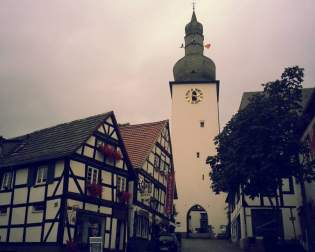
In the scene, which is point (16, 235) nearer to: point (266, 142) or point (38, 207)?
point (38, 207)

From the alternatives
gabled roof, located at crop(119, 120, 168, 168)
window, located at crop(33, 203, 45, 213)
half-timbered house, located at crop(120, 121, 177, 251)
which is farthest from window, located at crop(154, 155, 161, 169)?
window, located at crop(33, 203, 45, 213)

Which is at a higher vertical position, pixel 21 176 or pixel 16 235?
pixel 21 176

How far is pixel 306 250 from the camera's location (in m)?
28.2

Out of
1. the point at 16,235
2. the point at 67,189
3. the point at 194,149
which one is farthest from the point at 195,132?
the point at 16,235

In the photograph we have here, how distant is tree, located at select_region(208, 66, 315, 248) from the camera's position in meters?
24.4

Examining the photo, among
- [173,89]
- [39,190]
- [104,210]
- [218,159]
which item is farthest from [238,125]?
[173,89]

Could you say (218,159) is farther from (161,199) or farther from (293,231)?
(161,199)

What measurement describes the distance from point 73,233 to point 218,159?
957cm

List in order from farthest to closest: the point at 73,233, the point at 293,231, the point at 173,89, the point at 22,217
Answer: the point at 173,89, the point at 293,231, the point at 22,217, the point at 73,233

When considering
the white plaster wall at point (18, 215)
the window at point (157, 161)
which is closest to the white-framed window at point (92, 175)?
the white plaster wall at point (18, 215)

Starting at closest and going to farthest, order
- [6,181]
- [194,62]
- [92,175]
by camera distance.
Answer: [92,175], [6,181], [194,62]

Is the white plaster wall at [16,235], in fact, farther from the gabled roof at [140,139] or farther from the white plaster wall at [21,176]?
the gabled roof at [140,139]

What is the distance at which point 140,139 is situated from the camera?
113 feet

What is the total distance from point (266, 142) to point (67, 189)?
1121cm
